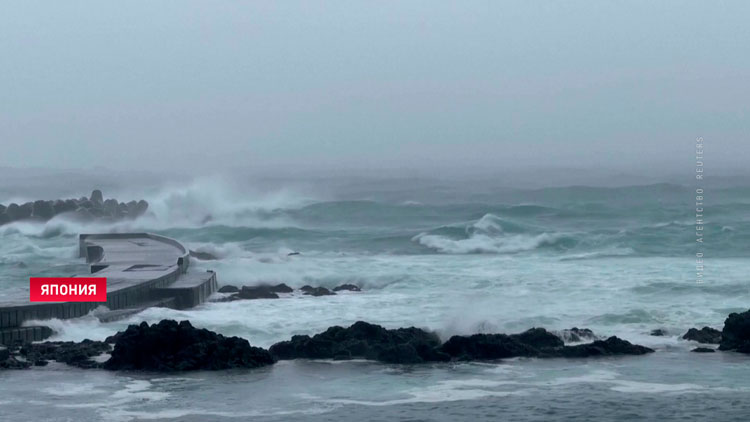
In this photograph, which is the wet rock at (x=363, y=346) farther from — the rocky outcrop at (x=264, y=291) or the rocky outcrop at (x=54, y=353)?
the rocky outcrop at (x=264, y=291)

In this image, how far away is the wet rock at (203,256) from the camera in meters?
31.4

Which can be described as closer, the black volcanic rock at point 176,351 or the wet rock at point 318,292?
the black volcanic rock at point 176,351

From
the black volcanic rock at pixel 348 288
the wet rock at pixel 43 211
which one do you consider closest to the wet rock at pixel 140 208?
the wet rock at pixel 43 211

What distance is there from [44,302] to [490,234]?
23470 millimetres

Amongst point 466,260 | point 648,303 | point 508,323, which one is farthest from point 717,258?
point 508,323

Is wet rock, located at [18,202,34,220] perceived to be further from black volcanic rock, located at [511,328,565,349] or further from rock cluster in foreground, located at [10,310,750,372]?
black volcanic rock, located at [511,328,565,349]

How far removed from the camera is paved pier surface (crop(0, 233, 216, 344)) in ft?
56.1

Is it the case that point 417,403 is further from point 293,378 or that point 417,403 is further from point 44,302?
point 44,302

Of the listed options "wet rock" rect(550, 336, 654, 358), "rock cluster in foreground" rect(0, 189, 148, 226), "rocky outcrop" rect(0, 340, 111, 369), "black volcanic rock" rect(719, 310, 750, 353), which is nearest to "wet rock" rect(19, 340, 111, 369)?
"rocky outcrop" rect(0, 340, 111, 369)

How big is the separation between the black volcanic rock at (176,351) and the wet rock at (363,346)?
0.59 metres

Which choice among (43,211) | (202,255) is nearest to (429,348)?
(202,255)

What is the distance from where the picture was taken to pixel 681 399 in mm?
13102

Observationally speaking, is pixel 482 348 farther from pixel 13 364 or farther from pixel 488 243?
pixel 488 243

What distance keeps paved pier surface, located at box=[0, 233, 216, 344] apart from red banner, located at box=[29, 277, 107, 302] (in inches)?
7.8
